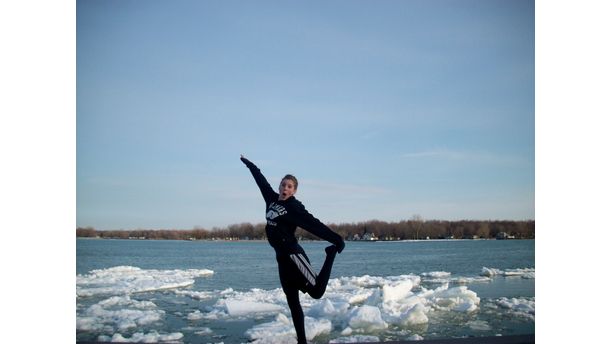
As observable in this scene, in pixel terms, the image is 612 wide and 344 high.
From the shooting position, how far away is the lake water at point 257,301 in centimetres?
422

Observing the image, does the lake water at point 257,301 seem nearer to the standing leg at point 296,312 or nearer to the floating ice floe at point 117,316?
the floating ice floe at point 117,316

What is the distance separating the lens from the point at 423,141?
5.45 metres

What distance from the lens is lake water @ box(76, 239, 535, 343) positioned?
166 inches

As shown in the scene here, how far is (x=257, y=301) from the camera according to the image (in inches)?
196

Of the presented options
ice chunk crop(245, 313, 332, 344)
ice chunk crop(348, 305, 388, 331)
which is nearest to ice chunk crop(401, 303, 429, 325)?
ice chunk crop(348, 305, 388, 331)

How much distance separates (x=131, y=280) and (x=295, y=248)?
3080 millimetres

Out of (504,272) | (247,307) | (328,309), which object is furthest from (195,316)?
(504,272)

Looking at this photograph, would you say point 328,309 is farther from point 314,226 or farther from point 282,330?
point 314,226

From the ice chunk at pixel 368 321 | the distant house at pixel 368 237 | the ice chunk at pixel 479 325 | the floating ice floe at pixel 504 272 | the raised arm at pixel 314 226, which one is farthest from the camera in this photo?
the distant house at pixel 368 237

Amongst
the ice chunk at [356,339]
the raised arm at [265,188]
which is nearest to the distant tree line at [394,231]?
the ice chunk at [356,339]

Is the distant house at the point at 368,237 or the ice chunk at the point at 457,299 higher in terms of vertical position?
the distant house at the point at 368,237

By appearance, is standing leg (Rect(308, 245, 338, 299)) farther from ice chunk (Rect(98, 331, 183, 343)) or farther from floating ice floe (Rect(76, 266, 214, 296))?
floating ice floe (Rect(76, 266, 214, 296))

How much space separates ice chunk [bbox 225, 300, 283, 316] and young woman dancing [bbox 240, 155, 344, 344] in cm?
142

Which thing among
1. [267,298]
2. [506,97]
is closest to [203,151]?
[267,298]
